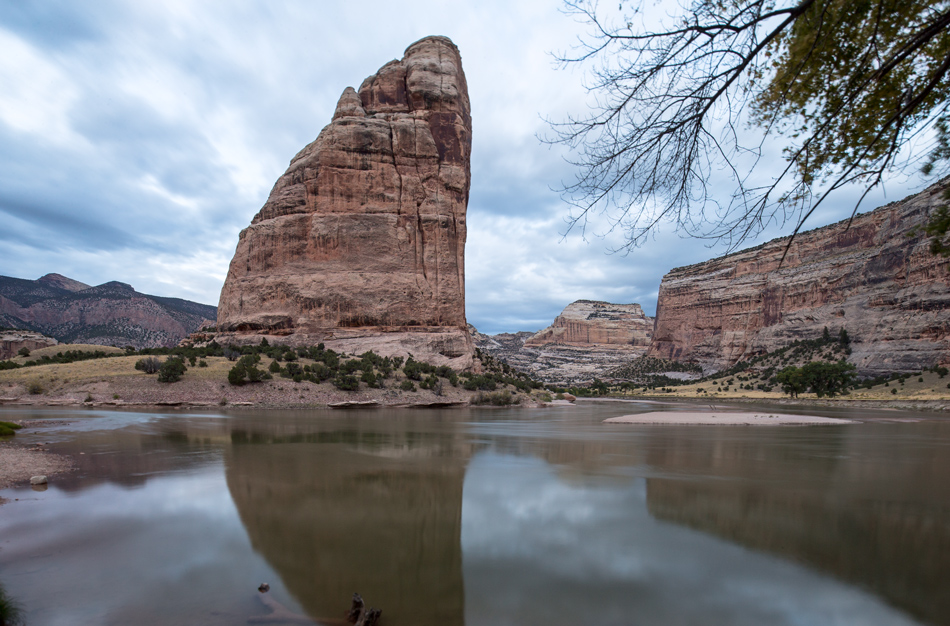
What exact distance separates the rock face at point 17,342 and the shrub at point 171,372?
3004 cm

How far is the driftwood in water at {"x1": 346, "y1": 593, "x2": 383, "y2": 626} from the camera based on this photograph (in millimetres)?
3387

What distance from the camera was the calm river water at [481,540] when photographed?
387cm

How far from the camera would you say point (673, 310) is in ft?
313

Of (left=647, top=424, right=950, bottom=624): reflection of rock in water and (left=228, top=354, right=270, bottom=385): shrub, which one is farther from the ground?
(left=228, top=354, right=270, bottom=385): shrub

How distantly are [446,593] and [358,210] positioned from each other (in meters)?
43.1

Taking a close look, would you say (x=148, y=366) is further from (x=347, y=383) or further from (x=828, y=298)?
(x=828, y=298)

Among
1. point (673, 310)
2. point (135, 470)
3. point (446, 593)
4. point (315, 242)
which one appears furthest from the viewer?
point (673, 310)

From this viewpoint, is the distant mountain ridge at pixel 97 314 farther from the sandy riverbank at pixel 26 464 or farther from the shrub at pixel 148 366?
the sandy riverbank at pixel 26 464

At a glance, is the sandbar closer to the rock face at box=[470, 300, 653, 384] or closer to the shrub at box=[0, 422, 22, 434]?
the shrub at box=[0, 422, 22, 434]

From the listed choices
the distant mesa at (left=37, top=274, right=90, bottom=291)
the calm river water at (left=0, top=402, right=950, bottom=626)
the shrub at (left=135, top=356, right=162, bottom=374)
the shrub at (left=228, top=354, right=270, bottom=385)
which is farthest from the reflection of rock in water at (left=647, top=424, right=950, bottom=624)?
the distant mesa at (left=37, top=274, right=90, bottom=291)

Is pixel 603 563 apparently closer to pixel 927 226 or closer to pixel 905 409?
pixel 927 226

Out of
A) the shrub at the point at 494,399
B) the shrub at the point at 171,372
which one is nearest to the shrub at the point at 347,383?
the shrub at the point at 494,399

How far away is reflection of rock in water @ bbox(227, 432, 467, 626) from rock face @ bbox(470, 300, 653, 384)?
100 m

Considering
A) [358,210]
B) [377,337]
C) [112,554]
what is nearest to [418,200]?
[358,210]
